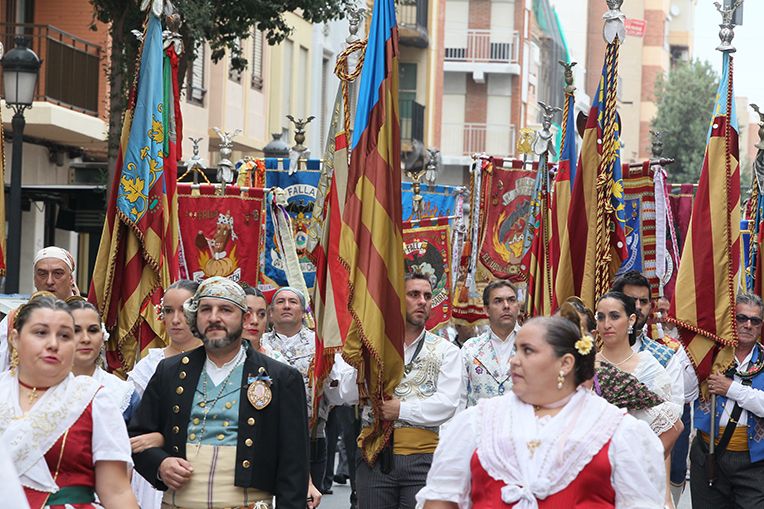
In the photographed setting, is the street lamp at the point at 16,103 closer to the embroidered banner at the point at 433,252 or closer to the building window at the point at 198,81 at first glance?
the embroidered banner at the point at 433,252

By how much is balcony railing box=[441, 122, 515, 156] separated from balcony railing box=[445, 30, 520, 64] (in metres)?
2.18

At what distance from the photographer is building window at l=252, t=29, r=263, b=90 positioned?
3309 centimetres

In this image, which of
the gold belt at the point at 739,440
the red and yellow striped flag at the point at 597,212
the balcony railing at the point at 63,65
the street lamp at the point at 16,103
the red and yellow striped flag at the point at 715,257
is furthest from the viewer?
the balcony railing at the point at 63,65

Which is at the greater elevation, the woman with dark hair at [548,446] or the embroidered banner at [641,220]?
the embroidered banner at [641,220]

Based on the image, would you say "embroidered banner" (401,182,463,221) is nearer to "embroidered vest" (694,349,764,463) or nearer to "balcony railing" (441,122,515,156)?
"embroidered vest" (694,349,764,463)

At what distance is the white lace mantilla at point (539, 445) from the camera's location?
5.83 meters

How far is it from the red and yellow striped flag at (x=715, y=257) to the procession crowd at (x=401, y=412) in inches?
6.0

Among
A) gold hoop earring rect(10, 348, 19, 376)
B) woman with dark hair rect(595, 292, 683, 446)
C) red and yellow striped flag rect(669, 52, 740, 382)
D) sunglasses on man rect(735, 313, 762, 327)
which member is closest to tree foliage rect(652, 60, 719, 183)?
red and yellow striped flag rect(669, 52, 740, 382)

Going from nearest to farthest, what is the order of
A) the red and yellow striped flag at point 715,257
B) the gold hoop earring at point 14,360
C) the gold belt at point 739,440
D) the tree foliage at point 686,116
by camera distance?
the gold hoop earring at point 14,360 < the gold belt at point 739,440 < the red and yellow striped flag at point 715,257 < the tree foliage at point 686,116

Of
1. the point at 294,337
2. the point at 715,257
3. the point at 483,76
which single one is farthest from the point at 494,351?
the point at 483,76

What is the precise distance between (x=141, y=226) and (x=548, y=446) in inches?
221

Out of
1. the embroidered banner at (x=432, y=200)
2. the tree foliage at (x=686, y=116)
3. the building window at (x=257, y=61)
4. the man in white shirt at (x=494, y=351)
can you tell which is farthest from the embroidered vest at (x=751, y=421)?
the tree foliage at (x=686, y=116)

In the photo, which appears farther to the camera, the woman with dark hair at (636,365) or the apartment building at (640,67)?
the apartment building at (640,67)

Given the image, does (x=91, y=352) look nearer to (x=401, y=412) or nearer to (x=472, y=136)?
(x=401, y=412)
